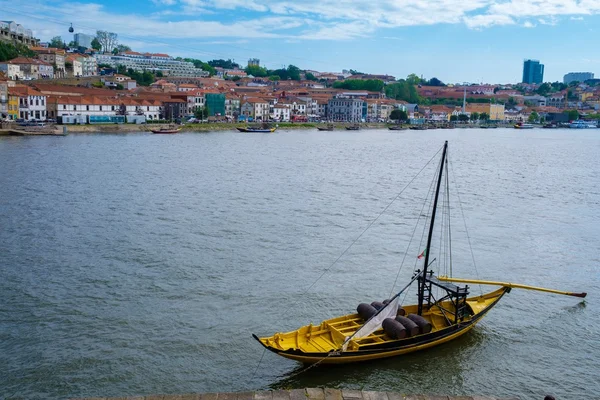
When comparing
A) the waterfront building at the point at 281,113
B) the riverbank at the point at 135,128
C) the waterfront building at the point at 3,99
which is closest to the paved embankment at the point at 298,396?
the riverbank at the point at 135,128

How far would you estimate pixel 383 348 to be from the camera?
29.2 feet

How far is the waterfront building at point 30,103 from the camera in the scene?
57250mm

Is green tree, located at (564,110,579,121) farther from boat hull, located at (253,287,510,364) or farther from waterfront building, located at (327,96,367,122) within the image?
boat hull, located at (253,287,510,364)

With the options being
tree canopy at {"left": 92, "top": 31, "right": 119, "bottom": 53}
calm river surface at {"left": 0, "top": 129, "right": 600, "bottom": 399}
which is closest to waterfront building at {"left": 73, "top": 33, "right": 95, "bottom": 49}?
tree canopy at {"left": 92, "top": 31, "right": 119, "bottom": 53}

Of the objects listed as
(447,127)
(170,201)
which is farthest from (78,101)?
(447,127)

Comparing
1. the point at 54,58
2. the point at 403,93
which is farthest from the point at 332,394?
the point at 403,93

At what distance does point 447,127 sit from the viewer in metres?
112

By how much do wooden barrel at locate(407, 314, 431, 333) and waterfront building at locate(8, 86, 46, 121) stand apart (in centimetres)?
5658

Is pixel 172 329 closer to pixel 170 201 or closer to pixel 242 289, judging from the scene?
pixel 242 289

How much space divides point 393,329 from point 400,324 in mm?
178

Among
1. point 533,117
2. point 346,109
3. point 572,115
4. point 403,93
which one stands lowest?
point 346,109

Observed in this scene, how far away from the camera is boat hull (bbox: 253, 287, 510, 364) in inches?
332

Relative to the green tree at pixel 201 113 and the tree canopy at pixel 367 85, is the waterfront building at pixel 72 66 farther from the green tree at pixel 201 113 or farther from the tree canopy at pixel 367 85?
the tree canopy at pixel 367 85

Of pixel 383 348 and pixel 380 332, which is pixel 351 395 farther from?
pixel 380 332
